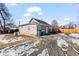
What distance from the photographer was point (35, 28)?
2080mm

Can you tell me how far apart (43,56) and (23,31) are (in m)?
0.32

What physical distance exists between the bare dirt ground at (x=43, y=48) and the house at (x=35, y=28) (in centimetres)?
6

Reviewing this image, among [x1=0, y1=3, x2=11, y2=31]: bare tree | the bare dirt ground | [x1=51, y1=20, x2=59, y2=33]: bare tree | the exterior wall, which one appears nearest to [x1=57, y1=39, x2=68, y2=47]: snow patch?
the bare dirt ground

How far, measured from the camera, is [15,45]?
6.88 ft

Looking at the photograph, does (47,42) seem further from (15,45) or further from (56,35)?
(15,45)

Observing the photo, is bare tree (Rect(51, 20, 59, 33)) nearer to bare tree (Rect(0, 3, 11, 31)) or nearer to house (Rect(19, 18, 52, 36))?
house (Rect(19, 18, 52, 36))

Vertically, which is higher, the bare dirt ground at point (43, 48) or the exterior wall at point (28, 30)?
the exterior wall at point (28, 30)

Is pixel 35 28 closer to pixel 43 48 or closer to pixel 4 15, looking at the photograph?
pixel 43 48

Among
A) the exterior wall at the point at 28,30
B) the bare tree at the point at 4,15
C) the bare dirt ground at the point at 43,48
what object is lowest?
the bare dirt ground at the point at 43,48

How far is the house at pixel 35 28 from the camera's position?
81.0 inches

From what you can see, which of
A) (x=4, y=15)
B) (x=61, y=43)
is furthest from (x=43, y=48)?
(x=4, y=15)

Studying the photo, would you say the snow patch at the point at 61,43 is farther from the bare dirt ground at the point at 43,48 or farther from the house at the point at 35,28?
the house at the point at 35,28

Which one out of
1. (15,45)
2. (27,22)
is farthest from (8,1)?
(15,45)

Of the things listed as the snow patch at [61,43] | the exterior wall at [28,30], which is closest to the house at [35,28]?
the exterior wall at [28,30]
